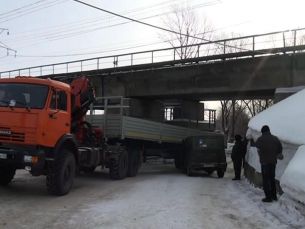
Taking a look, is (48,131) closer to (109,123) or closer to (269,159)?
(269,159)

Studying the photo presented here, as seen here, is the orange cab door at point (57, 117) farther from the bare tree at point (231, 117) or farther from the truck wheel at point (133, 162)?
the bare tree at point (231, 117)

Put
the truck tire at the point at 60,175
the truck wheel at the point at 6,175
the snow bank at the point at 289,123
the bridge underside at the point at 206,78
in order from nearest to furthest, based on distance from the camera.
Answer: the snow bank at the point at 289,123 < the truck tire at the point at 60,175 < the truck wheel at the point at 6,175 < the bridge underside at the point at 206,78

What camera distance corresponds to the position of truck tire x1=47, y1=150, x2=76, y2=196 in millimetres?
13852

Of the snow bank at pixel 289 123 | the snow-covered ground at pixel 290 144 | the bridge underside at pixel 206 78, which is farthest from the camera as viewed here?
the bridge underside at pixel 206 78

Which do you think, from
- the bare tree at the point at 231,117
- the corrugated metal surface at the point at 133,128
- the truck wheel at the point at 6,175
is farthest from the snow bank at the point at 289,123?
the bare tree at the point at 231,117

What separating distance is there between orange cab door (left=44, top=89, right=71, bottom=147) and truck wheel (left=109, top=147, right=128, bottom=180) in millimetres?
4861

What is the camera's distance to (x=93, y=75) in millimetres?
35094

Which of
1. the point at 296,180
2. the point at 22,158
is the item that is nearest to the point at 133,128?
the point at 22,158

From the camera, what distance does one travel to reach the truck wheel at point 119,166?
64.1 feet

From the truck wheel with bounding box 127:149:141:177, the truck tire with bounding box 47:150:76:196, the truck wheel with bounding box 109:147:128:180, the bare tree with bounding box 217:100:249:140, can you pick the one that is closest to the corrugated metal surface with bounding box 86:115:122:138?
the truck wheel with bounding box 109:147:128:180

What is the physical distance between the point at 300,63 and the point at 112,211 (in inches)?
636

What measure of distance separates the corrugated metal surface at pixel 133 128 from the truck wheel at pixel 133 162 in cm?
68

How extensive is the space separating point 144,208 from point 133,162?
32.1ft

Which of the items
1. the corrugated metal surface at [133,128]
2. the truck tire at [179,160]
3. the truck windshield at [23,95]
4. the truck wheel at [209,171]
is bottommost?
the truck wheel at [209,171]
